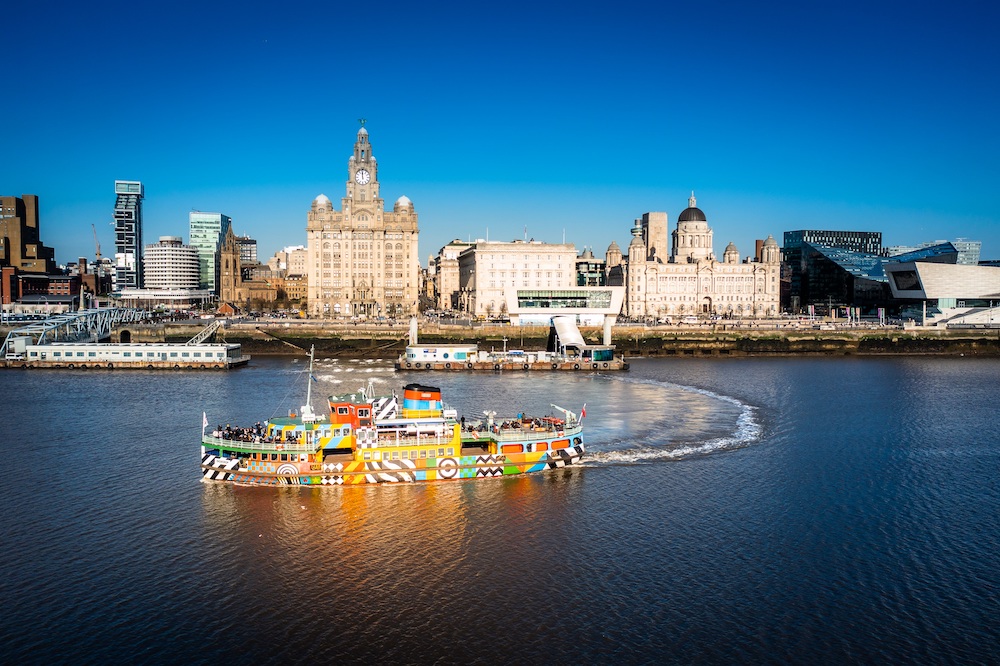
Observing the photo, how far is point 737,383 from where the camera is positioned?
74.0m

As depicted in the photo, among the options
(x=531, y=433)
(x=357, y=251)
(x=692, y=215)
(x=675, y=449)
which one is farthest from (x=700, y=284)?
(x=531, y=433)

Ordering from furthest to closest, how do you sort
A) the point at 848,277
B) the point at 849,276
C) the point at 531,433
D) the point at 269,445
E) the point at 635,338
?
the point at 848,277 < the point at 849,276 < the point at 635,338 < the point at 531,433 < the point at 269,445

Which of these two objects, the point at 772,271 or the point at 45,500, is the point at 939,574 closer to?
the point at 45,500

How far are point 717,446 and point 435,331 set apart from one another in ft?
246

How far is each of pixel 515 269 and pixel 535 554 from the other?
424ft

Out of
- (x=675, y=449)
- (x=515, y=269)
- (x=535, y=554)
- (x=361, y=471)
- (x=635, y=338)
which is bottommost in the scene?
(x=535, y=554)

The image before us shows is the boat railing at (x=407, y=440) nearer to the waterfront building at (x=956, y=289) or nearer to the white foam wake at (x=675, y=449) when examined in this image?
the white foam wake at (x=675, y=449)

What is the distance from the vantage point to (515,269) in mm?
156125

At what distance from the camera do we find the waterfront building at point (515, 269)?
155500 millimetres

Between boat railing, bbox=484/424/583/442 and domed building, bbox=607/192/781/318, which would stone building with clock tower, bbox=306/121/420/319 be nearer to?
domed building, bbox=607/192/781/318

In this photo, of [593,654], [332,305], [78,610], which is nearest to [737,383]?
[593,654]

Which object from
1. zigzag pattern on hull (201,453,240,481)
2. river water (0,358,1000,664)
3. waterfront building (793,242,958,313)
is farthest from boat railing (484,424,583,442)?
waterfront building (793,242,958,313)

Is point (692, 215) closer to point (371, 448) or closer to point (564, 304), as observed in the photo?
point (564, 304)

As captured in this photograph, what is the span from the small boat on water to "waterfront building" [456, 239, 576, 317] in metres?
116
